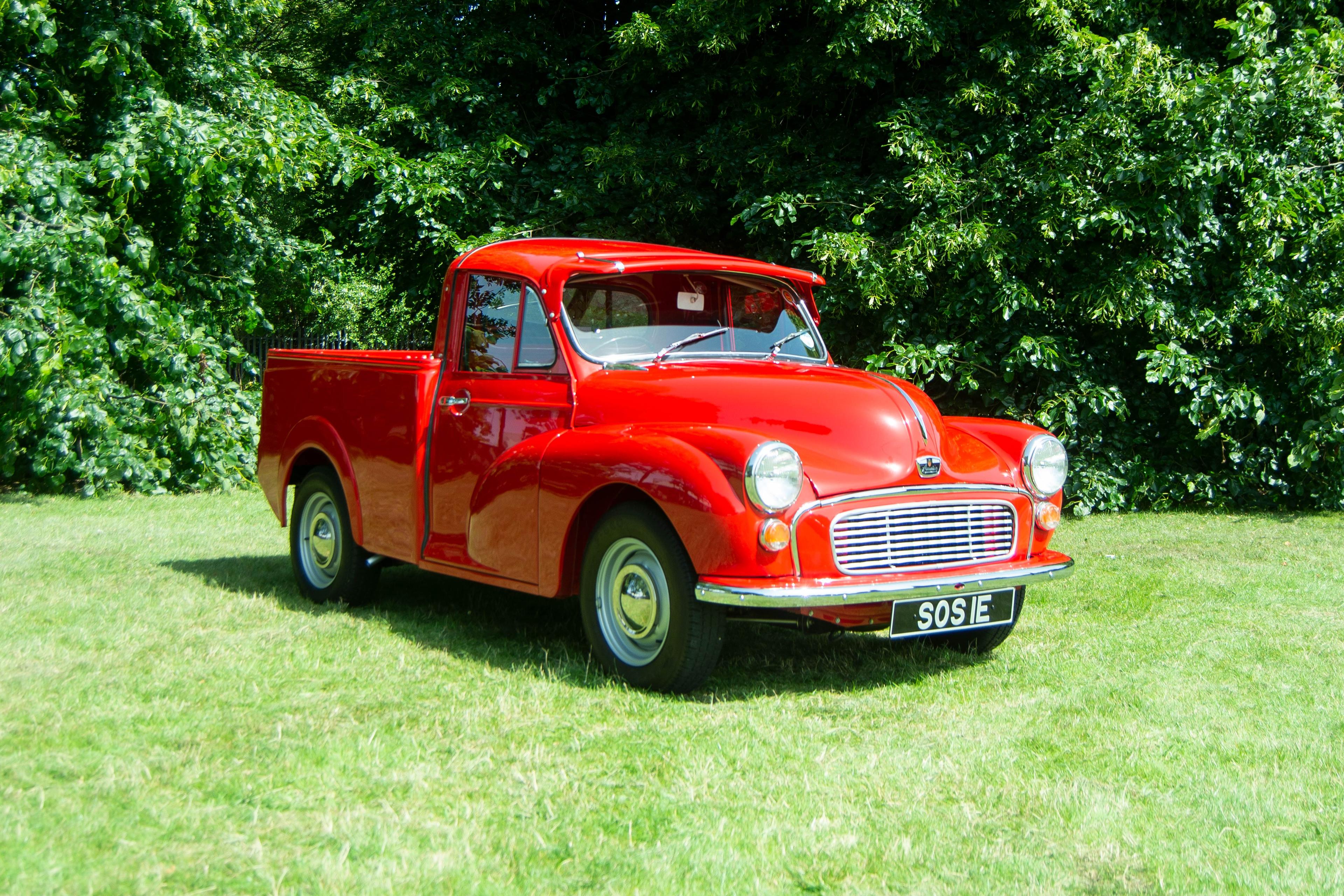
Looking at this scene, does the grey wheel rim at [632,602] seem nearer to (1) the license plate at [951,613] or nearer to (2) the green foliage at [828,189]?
(1) the license plate at [951,613]

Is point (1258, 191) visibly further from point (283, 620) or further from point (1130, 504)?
point (283, 620)

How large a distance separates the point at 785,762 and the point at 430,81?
35.5 feet

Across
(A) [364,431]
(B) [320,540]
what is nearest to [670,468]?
(A) [364,431]

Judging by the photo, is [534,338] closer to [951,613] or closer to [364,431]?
[364,431]

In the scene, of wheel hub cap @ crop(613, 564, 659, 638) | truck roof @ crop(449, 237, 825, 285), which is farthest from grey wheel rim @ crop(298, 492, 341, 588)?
wheel hub cap @ crop(613, 564, 659, 638)

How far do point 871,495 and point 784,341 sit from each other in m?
1.57

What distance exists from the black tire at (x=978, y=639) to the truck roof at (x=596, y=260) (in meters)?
1.94

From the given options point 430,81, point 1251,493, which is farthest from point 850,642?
point 430,81

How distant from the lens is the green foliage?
10641 mm

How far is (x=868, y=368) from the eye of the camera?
1121 cm

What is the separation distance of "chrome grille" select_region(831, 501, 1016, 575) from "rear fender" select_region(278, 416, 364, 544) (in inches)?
113

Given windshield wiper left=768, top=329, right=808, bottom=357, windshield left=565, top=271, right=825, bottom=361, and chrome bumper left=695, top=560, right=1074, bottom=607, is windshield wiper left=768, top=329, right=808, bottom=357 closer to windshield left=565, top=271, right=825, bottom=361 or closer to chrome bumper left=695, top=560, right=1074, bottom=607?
windshield left=565, top=271, right=825, bottom=361

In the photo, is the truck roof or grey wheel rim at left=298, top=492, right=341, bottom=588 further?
grey wheel rim at left=298, top=492, right=341, bottom=588

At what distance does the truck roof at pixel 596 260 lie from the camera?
5.86 meters
